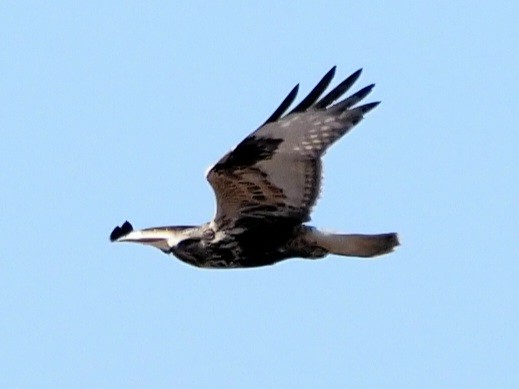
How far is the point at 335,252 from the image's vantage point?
591 inches

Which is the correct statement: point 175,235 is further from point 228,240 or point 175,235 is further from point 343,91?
point 343,91

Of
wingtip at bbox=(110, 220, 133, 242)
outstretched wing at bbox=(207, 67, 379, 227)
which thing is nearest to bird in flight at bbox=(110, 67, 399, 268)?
outstretched wing at bbox=(207, 67, 379, 227)

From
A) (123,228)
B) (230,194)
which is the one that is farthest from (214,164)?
(123,228)

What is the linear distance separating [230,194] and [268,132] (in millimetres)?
476

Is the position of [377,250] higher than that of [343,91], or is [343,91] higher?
[343,91]

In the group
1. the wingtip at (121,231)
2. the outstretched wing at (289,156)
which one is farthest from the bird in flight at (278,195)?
the wingtip at (121,231)

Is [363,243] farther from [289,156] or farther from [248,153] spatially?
[248,153]

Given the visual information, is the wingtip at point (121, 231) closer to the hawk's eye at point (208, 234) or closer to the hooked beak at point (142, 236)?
the hooked beak at point (142, 236)

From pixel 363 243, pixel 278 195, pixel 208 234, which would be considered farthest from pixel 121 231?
pixel 363 243

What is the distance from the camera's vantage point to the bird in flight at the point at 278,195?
14.7m

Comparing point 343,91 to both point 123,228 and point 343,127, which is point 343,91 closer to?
point 343,127

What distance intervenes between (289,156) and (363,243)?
714 millimetres

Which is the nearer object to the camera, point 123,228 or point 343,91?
point 343,91

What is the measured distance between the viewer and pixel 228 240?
A: 49.3 ft
